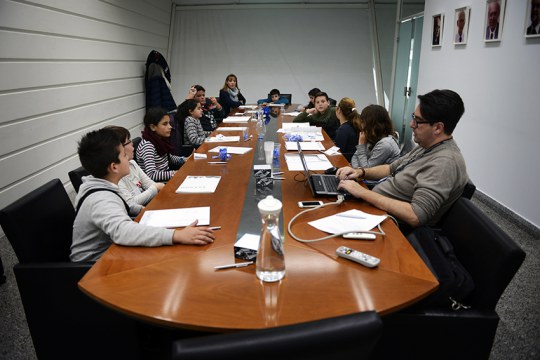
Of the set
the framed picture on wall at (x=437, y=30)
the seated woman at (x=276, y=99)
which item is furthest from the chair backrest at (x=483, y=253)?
the seated woman at (x=276, y=99)

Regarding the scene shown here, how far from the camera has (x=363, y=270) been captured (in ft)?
4.13

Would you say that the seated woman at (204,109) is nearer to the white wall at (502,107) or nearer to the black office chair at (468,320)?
the white wall at (502,107)

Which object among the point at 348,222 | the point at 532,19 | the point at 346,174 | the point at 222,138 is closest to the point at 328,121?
the point at 222,138

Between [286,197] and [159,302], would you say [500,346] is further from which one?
[159,302]

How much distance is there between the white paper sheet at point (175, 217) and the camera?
160 centimetres

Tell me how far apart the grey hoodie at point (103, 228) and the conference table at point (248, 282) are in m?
0.04

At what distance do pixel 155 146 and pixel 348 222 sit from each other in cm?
189

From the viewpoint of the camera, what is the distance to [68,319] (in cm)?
150

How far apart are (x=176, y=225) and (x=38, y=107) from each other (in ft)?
8.29

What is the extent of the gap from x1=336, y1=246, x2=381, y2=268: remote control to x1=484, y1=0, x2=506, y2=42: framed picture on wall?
3.20m

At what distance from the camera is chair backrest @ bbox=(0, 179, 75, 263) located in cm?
141

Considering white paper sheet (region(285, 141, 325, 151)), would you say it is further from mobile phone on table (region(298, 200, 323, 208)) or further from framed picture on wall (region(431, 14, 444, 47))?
framed picture on wall (region(431, 14, 444, 47))

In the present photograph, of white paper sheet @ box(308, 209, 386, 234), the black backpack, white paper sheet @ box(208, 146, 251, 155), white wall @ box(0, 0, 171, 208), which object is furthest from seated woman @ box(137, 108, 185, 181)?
the black backpack

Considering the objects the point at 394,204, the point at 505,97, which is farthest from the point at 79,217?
the point at 505,97
